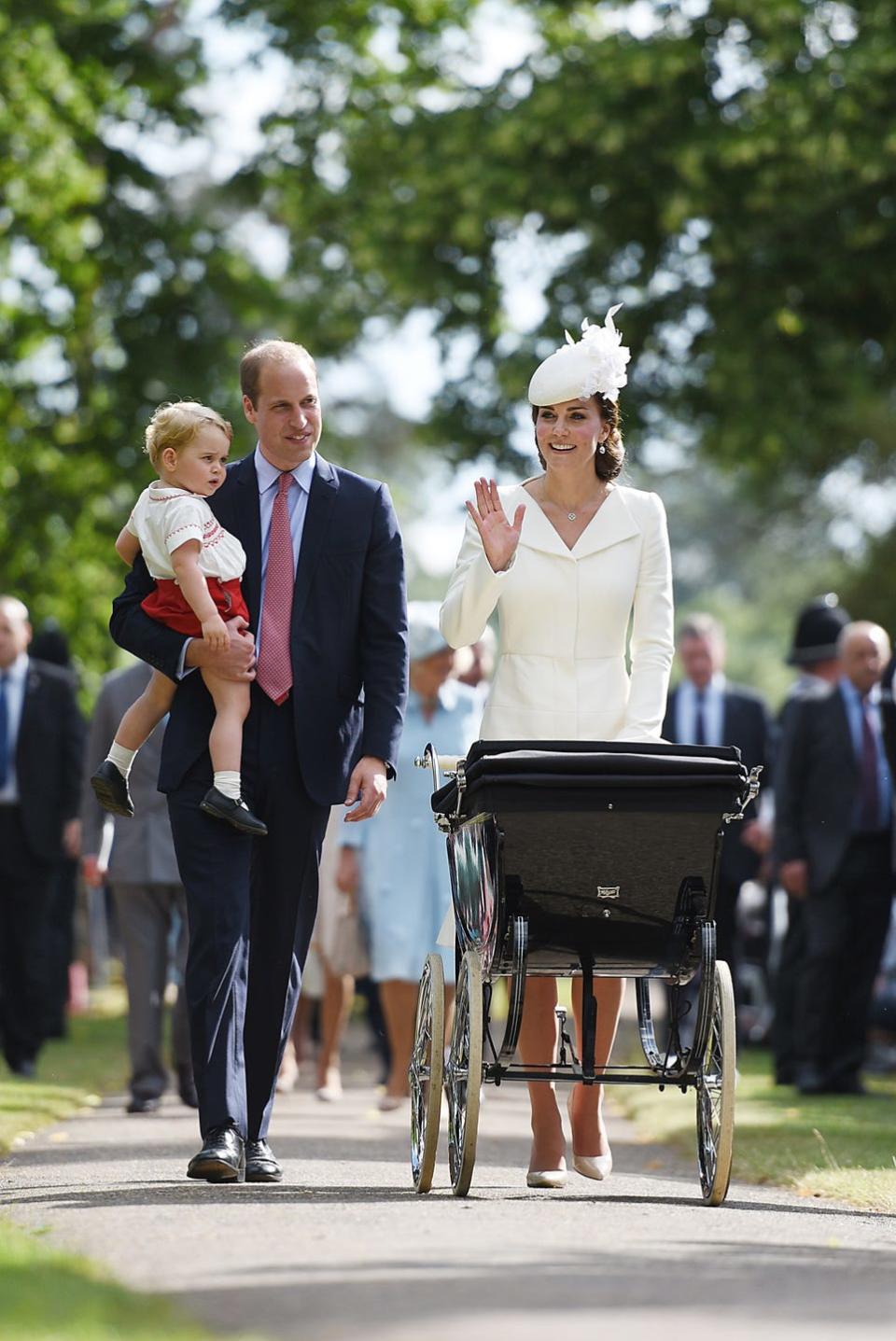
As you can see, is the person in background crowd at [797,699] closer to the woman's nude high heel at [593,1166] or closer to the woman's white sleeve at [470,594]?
the woman's nude high heel at [593,1166]

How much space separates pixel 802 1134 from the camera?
34.2 ft

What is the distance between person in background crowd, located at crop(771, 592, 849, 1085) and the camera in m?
14.1

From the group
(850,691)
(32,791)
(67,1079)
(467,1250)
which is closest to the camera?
(467,1250)

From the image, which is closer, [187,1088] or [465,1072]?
[465,1072]

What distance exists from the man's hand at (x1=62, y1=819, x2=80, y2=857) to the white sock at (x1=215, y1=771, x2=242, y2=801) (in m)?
7.41

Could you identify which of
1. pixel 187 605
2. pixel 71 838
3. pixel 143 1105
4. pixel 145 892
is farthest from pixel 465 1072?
pixel 71 838

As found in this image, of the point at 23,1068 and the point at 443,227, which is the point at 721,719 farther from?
the point at 443,227

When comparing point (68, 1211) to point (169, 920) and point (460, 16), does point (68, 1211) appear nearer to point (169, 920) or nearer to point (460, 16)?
point (169, 920)

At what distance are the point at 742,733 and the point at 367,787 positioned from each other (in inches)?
309

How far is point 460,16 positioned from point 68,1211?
20692 millimetres

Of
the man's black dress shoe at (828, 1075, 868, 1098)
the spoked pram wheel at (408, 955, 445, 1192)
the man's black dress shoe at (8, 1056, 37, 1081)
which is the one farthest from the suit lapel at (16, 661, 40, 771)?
the spoked pram wheel at (408, 955, 445, 1192)

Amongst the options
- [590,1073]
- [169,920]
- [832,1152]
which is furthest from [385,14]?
[590,1073]

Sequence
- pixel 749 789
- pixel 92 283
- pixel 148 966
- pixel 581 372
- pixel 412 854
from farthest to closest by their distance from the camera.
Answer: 1. pixel 92 283
2. pixel 412 854
3. pixel 148 966
4. pixel 581 372
5. pixel 749 789

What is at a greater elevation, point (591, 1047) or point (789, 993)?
point (789, 993)
